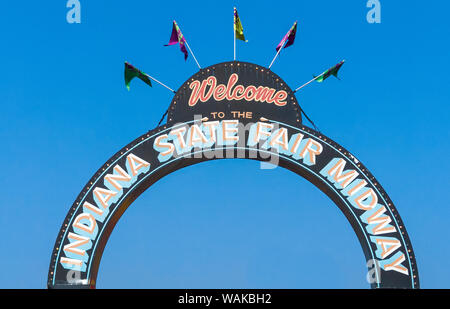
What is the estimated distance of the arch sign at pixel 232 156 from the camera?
15031 mm

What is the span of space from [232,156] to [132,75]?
3205 millimetres

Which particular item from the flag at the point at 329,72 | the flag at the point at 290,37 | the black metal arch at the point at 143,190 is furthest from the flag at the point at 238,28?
the black metal arch at the point at 143,190

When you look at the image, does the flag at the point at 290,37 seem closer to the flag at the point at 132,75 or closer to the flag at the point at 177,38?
the flag at the point at 177,38

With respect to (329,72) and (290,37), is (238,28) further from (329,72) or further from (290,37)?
(329,72)

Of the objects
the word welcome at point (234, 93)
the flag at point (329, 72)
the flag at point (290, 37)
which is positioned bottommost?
the word welcome at point (234, 93)

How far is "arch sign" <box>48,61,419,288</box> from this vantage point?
1503cm

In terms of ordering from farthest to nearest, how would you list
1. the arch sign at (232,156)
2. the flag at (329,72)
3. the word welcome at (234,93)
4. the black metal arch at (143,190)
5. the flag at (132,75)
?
the flag at (132,75)
the flag at (329,72)
the word welcome at (234,93)
the arch sign at (232,156)
the black metal arch at (143,190)

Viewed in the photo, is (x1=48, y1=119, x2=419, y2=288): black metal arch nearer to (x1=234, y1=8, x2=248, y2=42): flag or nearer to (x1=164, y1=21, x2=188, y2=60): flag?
(x1=164, y1=21, x2=188, y2=60): flag

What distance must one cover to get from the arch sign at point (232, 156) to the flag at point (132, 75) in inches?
49.8

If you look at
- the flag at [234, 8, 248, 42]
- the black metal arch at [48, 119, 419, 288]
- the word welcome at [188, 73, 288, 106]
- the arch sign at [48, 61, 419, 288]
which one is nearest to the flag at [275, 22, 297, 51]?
the flag at [234, 8, 248, 42]

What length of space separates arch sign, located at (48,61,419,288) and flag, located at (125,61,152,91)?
4.15ft
